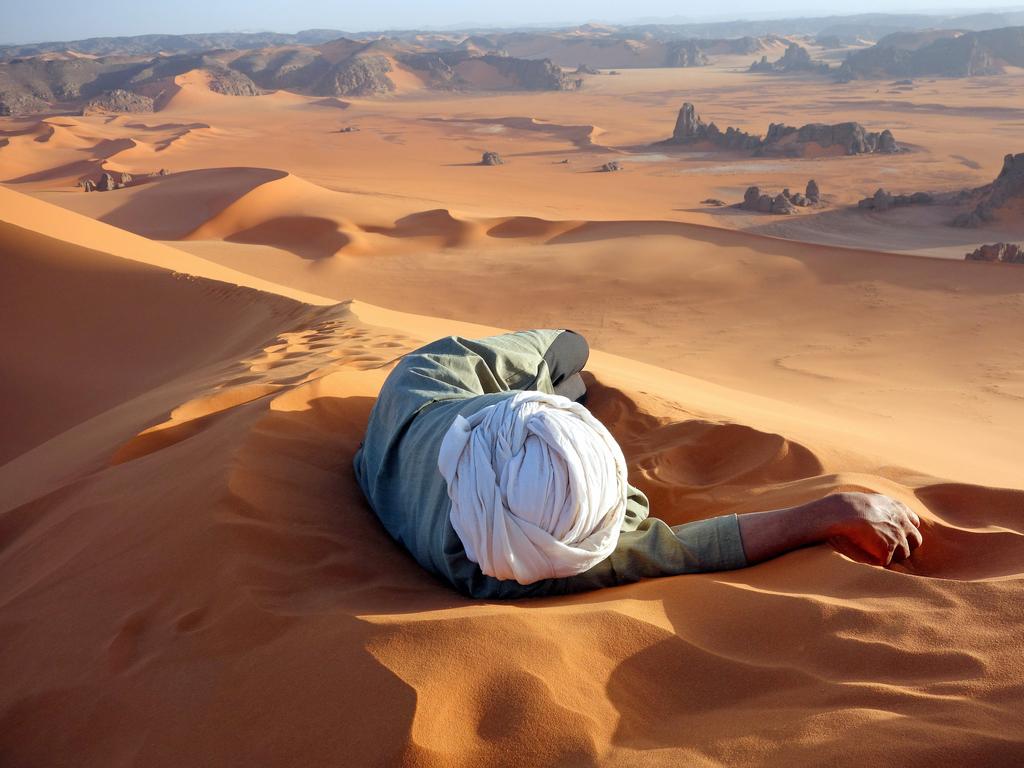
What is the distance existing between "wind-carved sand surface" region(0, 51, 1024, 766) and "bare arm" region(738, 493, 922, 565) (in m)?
0.07

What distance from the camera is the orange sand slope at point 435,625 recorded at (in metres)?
1.55

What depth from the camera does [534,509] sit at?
2.00 meters

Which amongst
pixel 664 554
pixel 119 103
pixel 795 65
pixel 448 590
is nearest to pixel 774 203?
pixel 664 554

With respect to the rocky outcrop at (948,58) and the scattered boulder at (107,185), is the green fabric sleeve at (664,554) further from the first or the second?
the rocky outcrop at (948,58)

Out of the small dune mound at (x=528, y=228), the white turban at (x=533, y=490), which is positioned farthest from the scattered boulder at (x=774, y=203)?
the white turban at (x=533, y=490)

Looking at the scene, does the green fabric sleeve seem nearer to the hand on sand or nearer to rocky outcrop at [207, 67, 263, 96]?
the hand on sand

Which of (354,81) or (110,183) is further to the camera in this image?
(354,81)

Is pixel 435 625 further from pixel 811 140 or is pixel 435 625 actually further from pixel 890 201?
pixel 811 140

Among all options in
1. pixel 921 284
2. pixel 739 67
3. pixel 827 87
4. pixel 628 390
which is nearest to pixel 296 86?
pixel 827 87

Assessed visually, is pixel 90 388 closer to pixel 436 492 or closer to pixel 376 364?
pixel 376 364

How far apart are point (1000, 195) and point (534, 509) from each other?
588 inches

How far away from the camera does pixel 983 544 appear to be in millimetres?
2389

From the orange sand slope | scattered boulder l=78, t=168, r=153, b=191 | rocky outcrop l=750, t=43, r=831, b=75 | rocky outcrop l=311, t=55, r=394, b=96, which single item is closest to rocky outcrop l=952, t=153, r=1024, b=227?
the orange sand slope

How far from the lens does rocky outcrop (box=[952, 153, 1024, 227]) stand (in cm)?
1395
